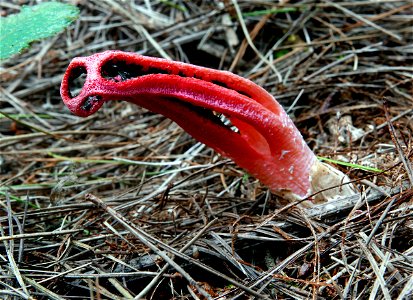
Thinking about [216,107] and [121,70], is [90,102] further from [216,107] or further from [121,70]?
[216,107]

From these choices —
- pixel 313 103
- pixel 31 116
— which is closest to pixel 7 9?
pixel 31 116

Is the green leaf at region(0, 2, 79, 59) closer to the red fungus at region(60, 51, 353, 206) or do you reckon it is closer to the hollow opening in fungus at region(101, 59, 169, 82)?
the red fungus at region(60, 51, 353, 206)

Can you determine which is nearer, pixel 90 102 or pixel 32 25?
pixel 90 102

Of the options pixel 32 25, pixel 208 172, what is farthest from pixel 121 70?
pixel 208 172

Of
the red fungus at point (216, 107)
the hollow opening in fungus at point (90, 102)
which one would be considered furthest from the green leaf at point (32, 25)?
the hollow opening in fungus at point (90, 102)

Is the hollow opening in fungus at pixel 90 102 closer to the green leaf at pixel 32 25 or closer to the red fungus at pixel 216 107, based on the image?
the red fungus at pixel 216 107

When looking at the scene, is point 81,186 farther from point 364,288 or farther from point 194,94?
point 364,288
